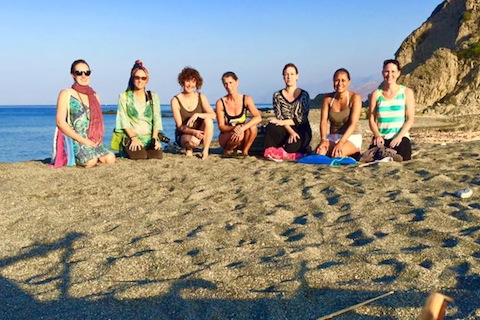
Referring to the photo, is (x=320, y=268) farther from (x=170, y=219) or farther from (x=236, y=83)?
(x=236, y=83)

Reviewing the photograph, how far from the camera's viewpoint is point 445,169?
5840 millimetres

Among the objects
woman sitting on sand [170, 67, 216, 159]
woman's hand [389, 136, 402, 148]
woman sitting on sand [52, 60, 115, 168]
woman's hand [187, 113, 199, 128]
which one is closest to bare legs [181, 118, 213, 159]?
woman sitting on sand [170, 67, 216, 159]

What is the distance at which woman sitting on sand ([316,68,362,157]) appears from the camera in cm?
676

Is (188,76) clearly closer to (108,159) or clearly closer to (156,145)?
(156,145)

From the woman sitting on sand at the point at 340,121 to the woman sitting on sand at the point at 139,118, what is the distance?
2752 mm

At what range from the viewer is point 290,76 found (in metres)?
7.05

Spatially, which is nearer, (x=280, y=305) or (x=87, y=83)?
(x=280, y=305)

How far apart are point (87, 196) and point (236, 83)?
321 centimetres

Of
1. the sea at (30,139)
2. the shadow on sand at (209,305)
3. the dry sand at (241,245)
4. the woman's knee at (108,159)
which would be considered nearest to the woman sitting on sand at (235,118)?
the dry sand at (241,245)

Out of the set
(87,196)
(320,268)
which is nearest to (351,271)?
(320,268)

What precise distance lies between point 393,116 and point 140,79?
3.97 m

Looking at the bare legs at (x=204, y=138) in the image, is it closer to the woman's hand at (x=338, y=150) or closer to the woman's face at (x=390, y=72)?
the woman's hand at (x=338, y=150)

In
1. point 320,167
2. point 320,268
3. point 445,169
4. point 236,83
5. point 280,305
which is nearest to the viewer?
point 280,305

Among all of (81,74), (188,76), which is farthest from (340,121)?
(81,74)
